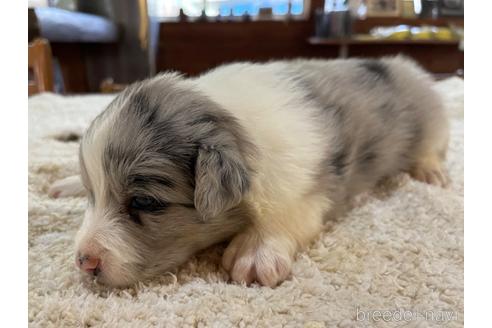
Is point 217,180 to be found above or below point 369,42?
below

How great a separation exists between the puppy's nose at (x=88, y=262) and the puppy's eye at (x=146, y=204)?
0.54 feet

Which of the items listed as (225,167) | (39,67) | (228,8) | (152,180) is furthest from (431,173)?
(228,8)

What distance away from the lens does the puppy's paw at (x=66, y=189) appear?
6.17 feet

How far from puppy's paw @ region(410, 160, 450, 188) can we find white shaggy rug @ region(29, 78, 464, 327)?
0.18m

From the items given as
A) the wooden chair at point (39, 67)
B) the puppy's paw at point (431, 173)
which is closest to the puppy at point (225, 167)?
the puppy's paw at point (431, 173)

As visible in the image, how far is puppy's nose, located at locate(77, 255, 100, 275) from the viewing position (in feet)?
3.86

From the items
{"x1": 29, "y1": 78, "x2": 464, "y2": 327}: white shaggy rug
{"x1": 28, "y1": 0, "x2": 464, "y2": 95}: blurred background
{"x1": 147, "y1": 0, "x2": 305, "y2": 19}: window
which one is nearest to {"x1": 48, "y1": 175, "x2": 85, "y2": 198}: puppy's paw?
{"x1": 29, "y1": 78, "x2": 464, "y2": 327}: white shaggy rug

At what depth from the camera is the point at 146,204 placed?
4.05 ft

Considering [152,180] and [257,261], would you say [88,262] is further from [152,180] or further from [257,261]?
[257,261]

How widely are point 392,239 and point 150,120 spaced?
0.87 m

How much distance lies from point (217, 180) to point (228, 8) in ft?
19.4

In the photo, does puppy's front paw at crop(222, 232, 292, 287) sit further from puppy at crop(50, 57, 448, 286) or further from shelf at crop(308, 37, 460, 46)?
shelf at crop(308, 37, 460, 46)
